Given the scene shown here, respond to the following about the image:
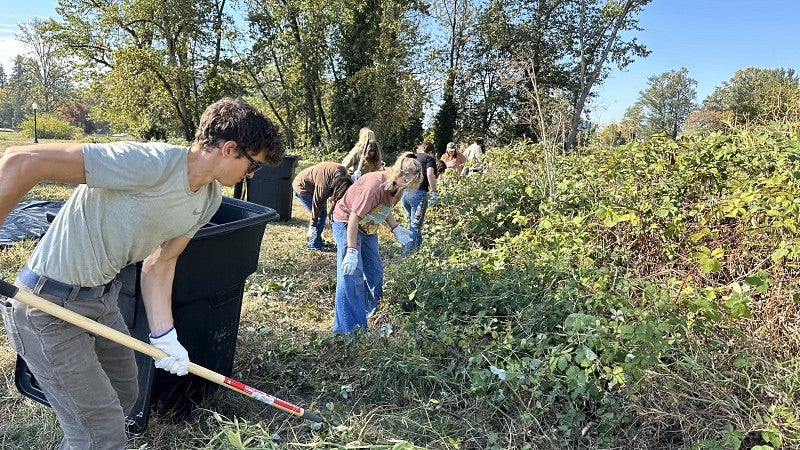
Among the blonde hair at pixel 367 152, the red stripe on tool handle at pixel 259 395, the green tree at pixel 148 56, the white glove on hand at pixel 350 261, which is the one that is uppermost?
the green tree at pixel 148 56

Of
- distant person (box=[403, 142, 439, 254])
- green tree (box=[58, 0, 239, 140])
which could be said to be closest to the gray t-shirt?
distant person (box=[403, 142, 439, 254])

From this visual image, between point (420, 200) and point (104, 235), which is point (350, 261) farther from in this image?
point (420, 200)

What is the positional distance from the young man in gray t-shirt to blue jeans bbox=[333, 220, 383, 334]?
5.69ft

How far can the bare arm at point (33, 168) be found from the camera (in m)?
1.32

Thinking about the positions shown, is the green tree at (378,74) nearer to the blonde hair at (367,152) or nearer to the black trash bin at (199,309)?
the blonde hair at (367,152)

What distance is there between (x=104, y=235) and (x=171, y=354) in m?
0.56

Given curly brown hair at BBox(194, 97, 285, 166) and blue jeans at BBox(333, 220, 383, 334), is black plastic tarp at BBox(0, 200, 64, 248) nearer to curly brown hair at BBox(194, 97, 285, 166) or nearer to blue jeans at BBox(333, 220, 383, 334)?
blue jeans at BBox(333, 220, 383, 334)

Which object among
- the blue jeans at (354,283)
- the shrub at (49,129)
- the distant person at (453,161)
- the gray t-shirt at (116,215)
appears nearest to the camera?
the gray t-shirt at (116,215)

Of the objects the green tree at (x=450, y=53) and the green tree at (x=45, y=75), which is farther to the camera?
the green tree at (x=45, y=75)

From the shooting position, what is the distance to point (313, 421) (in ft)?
7.43

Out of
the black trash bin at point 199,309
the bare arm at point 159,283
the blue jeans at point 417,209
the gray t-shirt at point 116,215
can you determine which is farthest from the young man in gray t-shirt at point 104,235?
the blue jeans at point 417,209

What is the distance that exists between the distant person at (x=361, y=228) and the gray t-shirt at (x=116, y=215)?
1681 millimetres

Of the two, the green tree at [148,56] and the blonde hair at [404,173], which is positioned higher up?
the green tree at [148,56]

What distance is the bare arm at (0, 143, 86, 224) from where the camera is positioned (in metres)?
1.32
